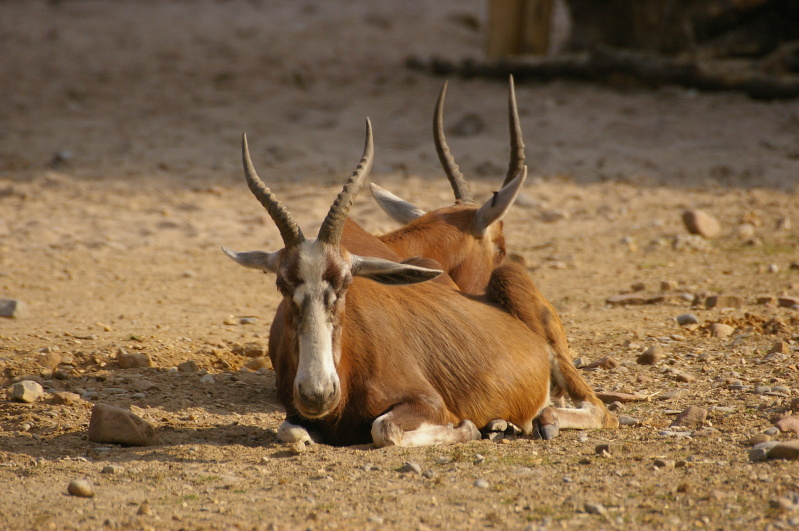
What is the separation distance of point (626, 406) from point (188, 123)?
9247 millimetres

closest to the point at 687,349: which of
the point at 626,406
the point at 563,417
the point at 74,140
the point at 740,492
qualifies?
the point at 626,406

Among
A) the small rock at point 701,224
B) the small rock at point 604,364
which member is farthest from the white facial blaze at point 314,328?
the small rock at point 701,224

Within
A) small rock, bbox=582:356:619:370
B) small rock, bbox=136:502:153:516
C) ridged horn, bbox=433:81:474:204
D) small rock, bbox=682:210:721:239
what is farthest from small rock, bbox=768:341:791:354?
small rock, bbox=136:502:153:516

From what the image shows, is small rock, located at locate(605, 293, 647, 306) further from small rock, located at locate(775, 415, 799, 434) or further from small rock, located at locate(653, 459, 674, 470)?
small rock, located at locate(653, 459, 674, 470)

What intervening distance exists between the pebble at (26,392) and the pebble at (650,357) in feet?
11.9

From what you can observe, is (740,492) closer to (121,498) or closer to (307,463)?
(307,463)

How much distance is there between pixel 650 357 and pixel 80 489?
144 inches

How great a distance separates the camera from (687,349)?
6516 mm

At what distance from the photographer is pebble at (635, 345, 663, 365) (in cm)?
628

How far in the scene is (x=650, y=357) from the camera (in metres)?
6.29

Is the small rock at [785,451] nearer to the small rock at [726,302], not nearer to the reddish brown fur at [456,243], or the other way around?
the reddish brown fur at [456,243]

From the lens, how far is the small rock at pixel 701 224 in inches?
389

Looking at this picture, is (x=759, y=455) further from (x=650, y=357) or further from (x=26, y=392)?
(x=26, y=392)

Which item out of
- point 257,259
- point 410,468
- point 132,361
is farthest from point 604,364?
point 132,361
